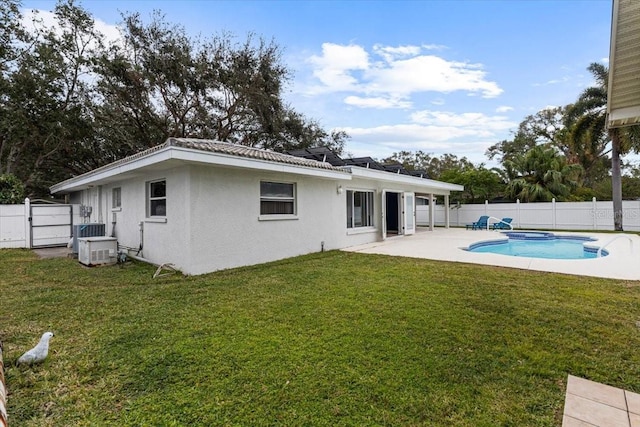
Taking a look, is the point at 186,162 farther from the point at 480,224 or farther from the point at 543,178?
the point at 543,178

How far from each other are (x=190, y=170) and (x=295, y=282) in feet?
11.9

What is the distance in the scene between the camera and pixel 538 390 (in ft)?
9.30

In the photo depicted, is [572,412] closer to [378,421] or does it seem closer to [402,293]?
[378,421]

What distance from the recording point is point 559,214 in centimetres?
1988

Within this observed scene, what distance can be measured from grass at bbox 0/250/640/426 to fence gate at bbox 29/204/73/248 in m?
9.18

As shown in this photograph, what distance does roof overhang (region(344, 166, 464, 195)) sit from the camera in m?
12.3

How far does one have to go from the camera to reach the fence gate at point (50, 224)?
13366 mm

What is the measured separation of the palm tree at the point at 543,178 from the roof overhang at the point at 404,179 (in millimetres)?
5515

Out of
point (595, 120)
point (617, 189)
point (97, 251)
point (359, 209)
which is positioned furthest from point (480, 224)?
point (97, 251)

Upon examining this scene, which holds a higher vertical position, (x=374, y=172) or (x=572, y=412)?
(x=374, y=172)

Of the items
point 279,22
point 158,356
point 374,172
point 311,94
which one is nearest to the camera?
point 158,356

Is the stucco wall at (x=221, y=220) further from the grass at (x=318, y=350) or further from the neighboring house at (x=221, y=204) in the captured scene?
the grass at (x=318, y=350)

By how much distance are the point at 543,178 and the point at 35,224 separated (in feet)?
96.1

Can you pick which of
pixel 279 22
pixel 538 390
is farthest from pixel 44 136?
pixel 538 390
